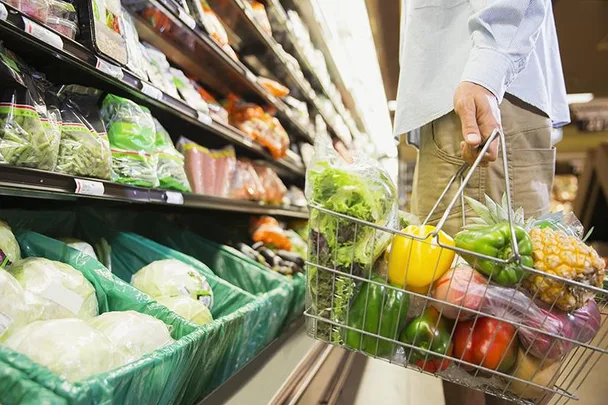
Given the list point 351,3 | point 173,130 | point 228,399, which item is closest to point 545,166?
point 228,399

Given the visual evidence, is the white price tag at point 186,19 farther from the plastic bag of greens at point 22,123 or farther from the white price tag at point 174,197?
the plastic bag of greens at point 22,123

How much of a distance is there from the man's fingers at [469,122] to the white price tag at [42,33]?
1.05m

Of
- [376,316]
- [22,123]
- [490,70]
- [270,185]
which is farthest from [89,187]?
[270,185]

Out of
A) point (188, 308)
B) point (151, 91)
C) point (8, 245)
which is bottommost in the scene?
point (188, 308)

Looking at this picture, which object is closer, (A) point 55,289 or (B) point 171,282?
(A) point 55,289

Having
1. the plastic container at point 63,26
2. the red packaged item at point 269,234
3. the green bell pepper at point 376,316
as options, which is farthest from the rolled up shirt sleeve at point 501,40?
the red packaged item at point 269,234

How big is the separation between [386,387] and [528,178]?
1.30m

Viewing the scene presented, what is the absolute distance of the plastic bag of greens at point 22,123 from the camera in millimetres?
1210

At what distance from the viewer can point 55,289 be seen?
4.26ft

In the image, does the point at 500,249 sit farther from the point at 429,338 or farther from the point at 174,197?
the point at 174,197

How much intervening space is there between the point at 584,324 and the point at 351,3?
10.5 feet

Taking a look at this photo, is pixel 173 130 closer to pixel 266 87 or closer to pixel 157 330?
pixel 266 87

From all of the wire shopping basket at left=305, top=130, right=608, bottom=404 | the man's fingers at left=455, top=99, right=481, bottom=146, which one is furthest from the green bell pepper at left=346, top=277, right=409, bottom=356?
the man's fingers at left=455, top=99, right=481, bottom=146

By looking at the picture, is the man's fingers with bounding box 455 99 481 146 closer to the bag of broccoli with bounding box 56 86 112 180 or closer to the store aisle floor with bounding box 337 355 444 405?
the bag of broccoli with bounding box 56 86 112 180
